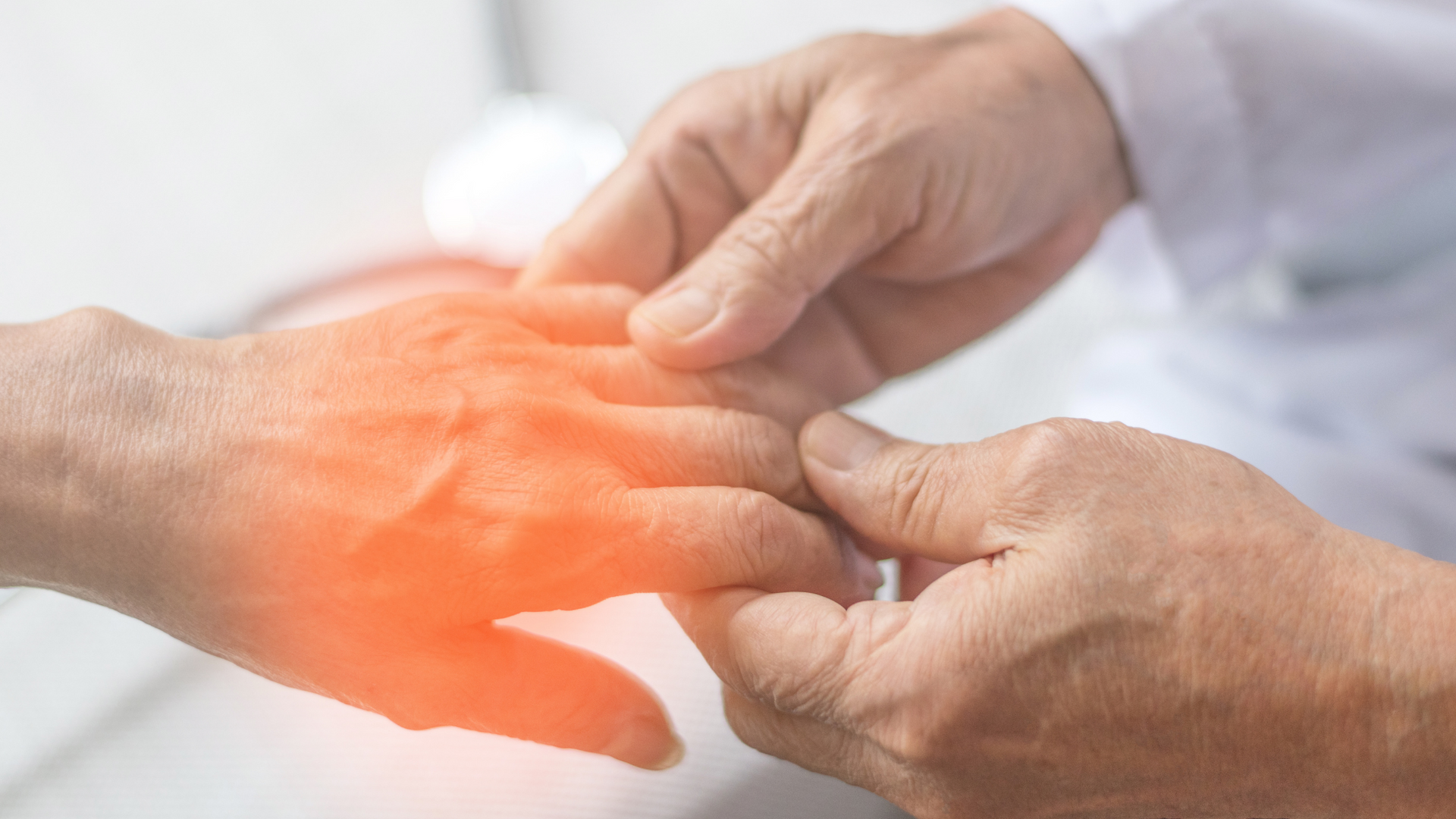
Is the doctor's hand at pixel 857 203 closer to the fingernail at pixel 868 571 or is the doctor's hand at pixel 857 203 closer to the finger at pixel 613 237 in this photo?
the finger at pixel 613 237

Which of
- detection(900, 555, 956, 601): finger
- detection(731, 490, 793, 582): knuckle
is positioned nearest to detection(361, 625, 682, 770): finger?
detection(731, 490, 793, 582): knuckle

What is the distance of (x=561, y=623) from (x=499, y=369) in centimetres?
28

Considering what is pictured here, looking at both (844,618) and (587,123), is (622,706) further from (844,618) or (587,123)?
(587,123)

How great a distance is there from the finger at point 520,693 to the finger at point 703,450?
13 centimetres

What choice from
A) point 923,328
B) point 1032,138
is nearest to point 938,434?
point 923,328

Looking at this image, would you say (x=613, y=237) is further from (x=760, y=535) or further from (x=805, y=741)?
(x=805, y=741)

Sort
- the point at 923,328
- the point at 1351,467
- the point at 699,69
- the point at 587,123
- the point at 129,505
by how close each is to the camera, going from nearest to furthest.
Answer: the point at 129,505
the point at 1351,467
the point at 923,328
the point at 587,123
the point at 699,69

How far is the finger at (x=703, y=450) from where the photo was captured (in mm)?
650

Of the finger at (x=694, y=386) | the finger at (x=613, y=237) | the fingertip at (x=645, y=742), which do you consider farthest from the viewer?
the finger at (x=613, y=237)

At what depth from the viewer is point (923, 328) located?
934 millimetres

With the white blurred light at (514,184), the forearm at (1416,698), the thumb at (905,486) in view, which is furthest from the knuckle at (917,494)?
the white blurred light at (514,184)

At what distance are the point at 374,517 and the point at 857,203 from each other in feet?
1.41

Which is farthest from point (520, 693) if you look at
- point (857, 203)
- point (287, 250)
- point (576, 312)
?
point (287, 250)

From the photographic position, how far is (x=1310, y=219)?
0.95 m
